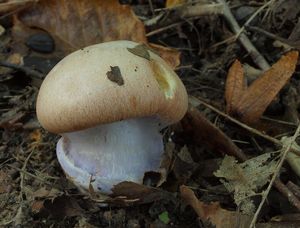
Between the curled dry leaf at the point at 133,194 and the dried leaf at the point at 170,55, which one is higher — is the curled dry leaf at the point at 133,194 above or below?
below

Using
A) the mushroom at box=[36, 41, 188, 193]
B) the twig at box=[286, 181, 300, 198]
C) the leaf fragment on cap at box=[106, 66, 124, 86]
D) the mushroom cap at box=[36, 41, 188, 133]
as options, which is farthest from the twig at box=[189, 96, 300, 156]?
the leaf fragment on cap at box=[106, 66, 124, 86]

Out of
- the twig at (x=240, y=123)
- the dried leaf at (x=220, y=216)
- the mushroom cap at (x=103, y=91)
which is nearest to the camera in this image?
the mushroom cap at (x=103, y=91)

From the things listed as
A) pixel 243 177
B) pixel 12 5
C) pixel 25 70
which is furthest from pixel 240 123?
pixel 12 5

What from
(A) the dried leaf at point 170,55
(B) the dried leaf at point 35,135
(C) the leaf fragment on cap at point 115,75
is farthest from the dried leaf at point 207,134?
(B) the dried leaf at point 35,135

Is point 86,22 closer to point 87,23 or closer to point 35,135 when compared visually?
point 87,23

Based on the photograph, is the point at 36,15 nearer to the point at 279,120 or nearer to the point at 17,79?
the point at 17,79

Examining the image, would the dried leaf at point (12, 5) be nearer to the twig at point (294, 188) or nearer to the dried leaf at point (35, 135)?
the dried leaf at point (35, 135)

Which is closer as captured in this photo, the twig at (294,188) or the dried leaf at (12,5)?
the twig at (294,188)

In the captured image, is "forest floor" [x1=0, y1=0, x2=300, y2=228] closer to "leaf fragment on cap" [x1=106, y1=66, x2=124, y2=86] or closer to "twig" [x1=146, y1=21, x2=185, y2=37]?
"twig" [x1=146, y1=21, x2=185, y2=37]

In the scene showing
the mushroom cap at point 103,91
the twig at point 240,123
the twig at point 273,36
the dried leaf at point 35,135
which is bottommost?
the dried leaf at point 35,135
